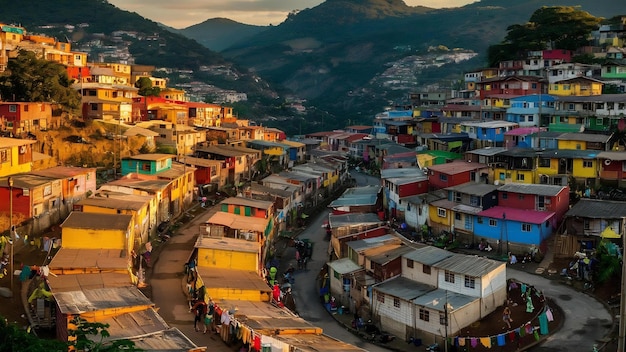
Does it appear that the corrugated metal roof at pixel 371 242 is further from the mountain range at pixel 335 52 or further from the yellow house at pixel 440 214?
the mountain range at pixel 335 52

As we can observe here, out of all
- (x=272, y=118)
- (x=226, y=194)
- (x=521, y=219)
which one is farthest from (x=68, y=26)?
(x=521, y=219)

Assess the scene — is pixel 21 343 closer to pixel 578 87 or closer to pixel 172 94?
pixel 578 87

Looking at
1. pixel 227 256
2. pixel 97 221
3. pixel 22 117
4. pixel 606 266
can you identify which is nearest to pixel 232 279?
pixel 227 256

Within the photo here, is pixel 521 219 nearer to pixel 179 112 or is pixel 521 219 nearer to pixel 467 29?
pixel 179 112

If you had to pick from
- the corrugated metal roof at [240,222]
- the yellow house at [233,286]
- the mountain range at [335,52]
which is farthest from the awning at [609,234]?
the mountain range at [335,52]

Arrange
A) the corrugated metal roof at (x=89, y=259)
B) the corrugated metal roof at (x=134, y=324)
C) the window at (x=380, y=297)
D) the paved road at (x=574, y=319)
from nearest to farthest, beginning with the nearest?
the corrugated metal roof at (x=134, y=324)
the corrugated metal roof at (x=89, y=259)
the paved road at (x=574, y=319)
the window at (x=380, y=297)
